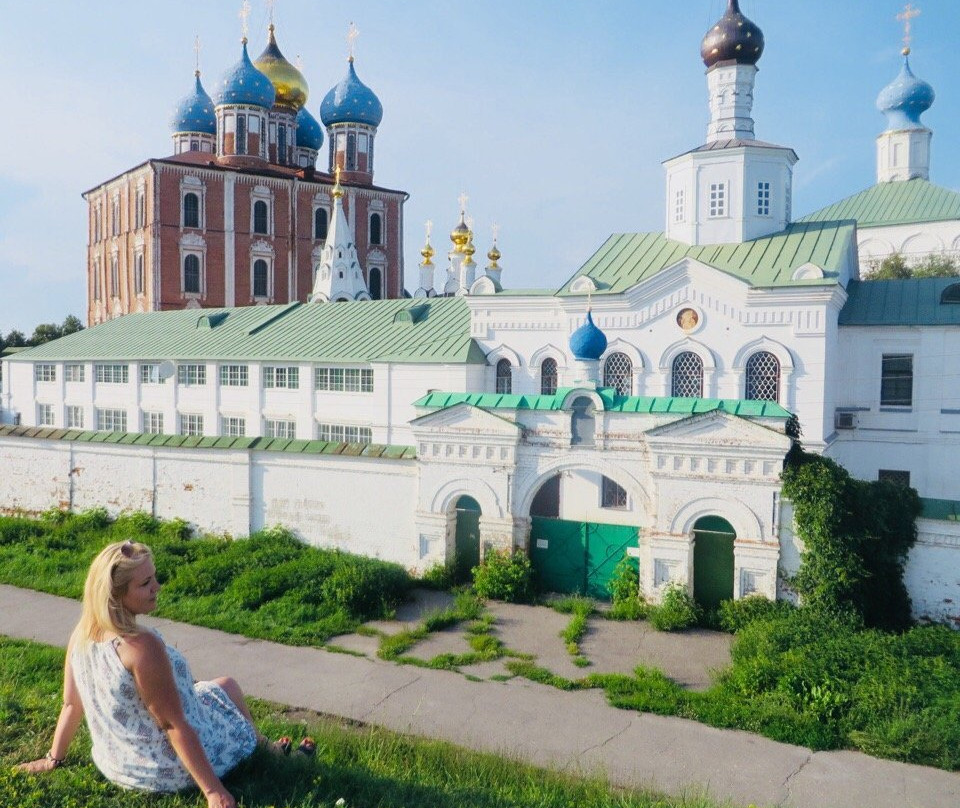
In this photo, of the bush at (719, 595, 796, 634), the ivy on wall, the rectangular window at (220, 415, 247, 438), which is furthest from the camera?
the rectangular window at (220, 415, 247, 438)

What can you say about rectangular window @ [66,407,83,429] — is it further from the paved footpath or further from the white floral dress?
the white floral dress

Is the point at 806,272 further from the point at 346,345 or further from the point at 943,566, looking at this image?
the point at 346,345

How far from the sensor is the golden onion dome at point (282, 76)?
4356cm

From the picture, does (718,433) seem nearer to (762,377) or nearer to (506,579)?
(506,579)

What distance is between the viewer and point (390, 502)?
14.2 m

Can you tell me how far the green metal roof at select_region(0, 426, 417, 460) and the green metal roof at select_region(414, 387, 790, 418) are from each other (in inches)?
43.8

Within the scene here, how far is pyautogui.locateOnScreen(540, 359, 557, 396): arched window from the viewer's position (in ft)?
64.7

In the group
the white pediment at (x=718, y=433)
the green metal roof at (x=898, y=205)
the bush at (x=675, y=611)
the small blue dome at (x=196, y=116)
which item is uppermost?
the small blue dome at (x=196, y=116)

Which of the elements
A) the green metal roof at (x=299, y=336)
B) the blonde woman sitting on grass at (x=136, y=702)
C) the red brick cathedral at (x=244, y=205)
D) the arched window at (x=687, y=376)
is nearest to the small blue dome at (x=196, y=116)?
the red brick cathedral at (x=244, y=205)

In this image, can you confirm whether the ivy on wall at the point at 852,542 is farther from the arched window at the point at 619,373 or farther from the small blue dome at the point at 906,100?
the small blue dome at the point at 906,100

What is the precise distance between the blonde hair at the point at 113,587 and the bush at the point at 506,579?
898 cm

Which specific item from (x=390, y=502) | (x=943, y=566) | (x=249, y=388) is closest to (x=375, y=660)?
(x=390, y=502)

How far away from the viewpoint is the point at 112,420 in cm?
2580

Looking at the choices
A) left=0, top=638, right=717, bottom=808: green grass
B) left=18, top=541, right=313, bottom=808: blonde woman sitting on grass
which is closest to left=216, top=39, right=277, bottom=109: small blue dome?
left=0, top=638, right=717, bottom=808: green grass
